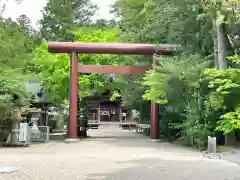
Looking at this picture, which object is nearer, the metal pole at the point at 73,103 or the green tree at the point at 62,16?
the metal pole at the point at 73,103

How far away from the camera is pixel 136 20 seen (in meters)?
27.5

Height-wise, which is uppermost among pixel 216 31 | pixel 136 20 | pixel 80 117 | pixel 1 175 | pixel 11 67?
pixel 136 20

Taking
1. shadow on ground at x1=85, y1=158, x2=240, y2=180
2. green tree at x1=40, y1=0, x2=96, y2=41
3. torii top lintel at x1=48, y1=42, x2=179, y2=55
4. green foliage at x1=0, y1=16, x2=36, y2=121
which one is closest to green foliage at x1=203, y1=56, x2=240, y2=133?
shadow on ground at x1=85, y1=158, x2=240, y2=180

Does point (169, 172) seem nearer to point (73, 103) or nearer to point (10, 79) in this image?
point (10, 79)

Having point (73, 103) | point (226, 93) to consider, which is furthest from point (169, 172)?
point (73, 103)

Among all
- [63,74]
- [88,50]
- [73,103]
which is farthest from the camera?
[63,74]

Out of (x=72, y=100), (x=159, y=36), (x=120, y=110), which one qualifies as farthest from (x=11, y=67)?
(x=120, y=110)

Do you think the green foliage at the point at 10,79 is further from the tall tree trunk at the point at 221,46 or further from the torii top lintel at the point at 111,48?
the tall tree trunk at the point at 221,46

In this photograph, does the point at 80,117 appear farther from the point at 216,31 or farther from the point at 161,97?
the point at 216,31

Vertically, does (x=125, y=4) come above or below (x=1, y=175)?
above

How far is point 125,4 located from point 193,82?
1432cm

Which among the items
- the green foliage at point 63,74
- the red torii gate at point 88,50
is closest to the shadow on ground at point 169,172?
the red torii gate at point 88,50

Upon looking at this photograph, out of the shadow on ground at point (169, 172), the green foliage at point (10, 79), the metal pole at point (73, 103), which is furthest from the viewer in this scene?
the metal pole at point (73, 103)

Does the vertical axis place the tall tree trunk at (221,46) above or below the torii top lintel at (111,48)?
below
